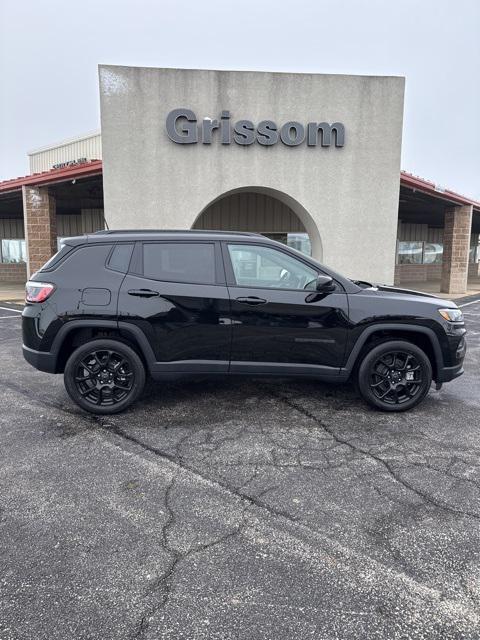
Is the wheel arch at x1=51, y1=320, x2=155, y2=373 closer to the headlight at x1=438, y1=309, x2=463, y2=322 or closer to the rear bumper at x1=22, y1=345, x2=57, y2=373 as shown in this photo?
the rear bumper at x1=22, y1=345, x2=57, y2=373

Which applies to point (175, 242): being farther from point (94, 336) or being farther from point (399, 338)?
point (399, 338)

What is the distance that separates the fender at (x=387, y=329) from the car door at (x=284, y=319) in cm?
10

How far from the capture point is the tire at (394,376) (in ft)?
15.2

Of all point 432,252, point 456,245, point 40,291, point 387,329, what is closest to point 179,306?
point 40,291

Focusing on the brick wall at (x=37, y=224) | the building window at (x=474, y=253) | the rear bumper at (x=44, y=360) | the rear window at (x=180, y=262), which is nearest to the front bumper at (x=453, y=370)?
the rear window at (x=180, y=262)

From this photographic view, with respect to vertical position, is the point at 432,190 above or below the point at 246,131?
below

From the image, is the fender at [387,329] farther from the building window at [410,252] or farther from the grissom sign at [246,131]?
the building window at [410,252]

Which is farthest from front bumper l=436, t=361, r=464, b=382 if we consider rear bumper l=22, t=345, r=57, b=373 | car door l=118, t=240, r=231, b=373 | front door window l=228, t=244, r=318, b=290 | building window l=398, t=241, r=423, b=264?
building window l=398, t=241, r=423, b=264

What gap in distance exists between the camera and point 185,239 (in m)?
4.73

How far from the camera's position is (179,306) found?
450 centimetres

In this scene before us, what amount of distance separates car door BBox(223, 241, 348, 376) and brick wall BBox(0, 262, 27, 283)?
68.7ft

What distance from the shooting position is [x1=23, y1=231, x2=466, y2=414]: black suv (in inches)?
178

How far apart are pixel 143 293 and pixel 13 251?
68.5ft

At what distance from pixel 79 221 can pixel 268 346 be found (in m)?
18.2
